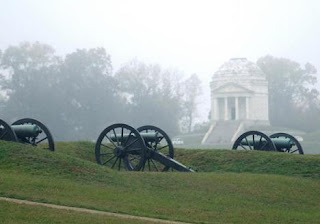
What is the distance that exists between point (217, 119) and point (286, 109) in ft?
35.2

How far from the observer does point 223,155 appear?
2847 centimetres

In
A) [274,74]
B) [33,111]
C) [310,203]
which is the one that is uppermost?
[274,74]

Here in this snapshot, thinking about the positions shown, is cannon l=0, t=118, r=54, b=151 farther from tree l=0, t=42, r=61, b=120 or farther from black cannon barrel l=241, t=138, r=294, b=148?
tree l=0, t=42, r=61, b=120

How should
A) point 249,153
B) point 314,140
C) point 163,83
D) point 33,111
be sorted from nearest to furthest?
point 249,153 → point 33,111 → point 314,140 → point 163,83

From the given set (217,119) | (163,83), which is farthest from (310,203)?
(217,119)

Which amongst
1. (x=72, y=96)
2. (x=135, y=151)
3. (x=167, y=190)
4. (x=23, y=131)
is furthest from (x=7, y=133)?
(x=72, y=96)

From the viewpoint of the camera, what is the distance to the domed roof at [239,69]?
397 feet

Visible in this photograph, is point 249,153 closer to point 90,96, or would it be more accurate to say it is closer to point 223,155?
point 223,155

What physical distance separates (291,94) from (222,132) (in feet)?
52.5

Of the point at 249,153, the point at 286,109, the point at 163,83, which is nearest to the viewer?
the point at 249,153

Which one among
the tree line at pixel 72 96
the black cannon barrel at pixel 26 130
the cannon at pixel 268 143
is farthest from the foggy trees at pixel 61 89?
the black cannon barrel at pixel 26 130

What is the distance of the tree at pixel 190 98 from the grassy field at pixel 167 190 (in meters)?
91.1

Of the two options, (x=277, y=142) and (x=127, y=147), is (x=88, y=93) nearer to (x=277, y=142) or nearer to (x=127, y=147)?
(x=277, y=142)

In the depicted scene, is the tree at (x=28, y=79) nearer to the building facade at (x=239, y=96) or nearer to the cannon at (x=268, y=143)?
the building facade at (x=239, y=96)
